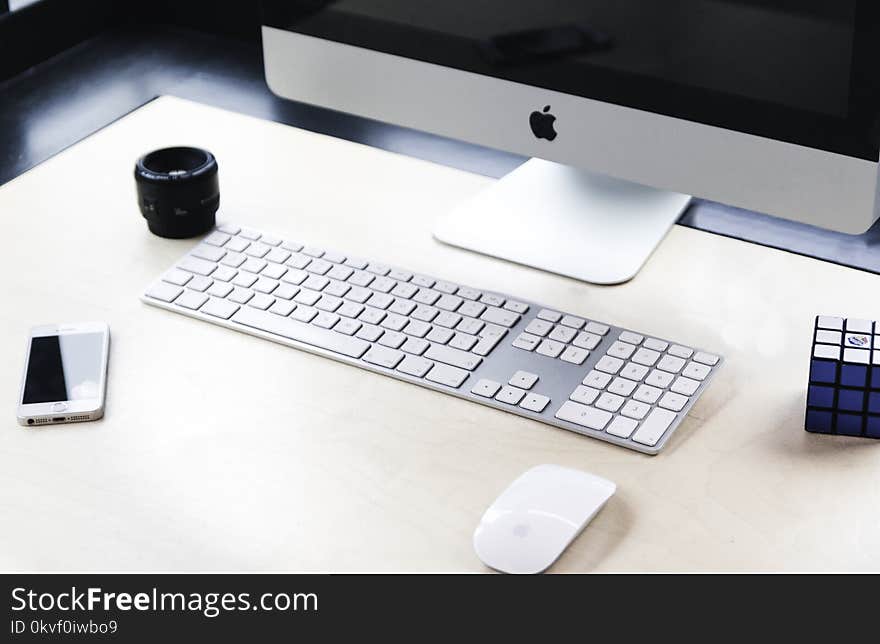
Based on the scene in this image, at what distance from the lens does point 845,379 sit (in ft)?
2.85

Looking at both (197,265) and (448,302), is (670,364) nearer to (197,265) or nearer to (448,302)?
(448,302)

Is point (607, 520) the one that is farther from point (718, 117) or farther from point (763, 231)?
point (763, 231)

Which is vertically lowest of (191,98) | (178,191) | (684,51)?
(191,98)

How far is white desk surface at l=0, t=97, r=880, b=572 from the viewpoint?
0.80 metres

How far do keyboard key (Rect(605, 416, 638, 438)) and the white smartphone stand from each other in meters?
0.40

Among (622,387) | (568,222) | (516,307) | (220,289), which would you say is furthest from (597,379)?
(220,289)

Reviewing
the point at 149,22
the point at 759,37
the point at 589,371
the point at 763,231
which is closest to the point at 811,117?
the point at 759,37

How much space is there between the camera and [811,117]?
36.9 inches

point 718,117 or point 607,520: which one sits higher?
point 718,117

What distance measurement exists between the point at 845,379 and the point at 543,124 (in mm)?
377

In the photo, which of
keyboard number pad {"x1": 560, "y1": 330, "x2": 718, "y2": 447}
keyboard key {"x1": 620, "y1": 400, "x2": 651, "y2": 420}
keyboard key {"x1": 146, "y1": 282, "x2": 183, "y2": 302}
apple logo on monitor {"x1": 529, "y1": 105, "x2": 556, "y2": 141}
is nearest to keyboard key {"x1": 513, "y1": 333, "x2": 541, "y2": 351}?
keyboard number pad {"x1": 560, "y1": 330, "x2": 718, "y2": 447}

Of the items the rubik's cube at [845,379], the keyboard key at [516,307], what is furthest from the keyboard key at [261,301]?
the rubik's cube at [845,379]

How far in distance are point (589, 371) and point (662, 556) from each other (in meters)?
0.20

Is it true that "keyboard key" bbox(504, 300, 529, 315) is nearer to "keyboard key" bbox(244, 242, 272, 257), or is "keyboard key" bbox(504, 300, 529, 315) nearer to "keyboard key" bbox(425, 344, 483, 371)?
"keyboard key" bbox(425, 344, 483, 371)
